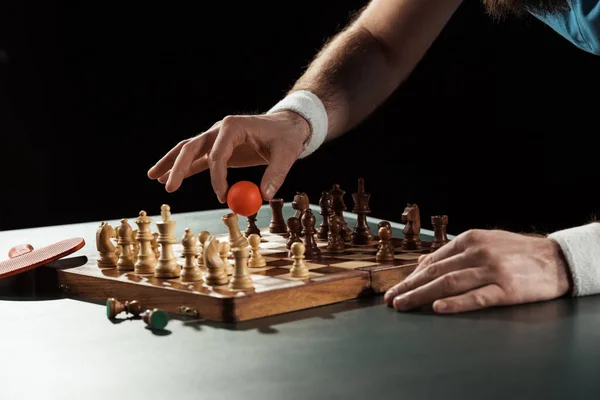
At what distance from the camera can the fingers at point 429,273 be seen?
1.51 m

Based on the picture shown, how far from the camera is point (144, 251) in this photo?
5.80 ft

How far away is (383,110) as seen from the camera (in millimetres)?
4234

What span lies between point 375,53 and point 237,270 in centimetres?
120

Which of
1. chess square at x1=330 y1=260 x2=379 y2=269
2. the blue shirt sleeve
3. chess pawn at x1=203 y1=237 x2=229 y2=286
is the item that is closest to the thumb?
chess square at x1=330 y1=260 x2=379 y2=269

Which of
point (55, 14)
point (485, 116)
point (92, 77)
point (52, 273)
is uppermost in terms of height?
point (55, 14)

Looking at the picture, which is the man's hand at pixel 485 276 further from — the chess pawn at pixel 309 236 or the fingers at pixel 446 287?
the chess pawn at pixel 309 236

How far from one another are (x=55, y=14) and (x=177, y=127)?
0.81 metres

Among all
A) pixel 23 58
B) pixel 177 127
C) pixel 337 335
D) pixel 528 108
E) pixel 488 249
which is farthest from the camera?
pixel 177 127

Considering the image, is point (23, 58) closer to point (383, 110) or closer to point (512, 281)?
point (383, 110)

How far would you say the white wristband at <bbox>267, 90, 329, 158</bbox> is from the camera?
2.20m

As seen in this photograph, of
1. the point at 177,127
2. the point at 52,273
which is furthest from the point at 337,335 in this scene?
the point at 177,127

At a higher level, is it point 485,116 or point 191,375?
point 485,116

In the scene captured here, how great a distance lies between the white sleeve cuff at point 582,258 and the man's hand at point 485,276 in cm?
2

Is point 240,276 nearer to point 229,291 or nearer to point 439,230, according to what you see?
point 229,291
